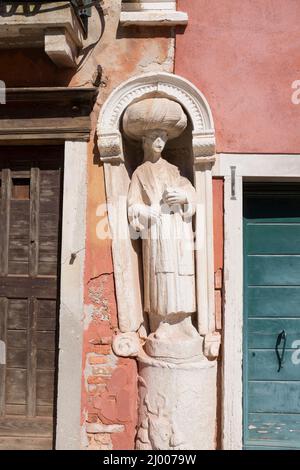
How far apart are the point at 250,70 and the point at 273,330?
1843 mm

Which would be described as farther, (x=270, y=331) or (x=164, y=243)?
(x=270, y=331)

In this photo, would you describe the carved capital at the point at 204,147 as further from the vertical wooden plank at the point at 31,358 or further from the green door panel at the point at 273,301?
the vertical wooden plank at the point at 31,358

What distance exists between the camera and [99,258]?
3.58m

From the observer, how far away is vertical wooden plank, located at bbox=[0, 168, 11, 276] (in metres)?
3.74

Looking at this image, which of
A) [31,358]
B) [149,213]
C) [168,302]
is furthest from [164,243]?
[31,358]

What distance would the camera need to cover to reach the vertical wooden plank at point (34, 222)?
3719 millimetres

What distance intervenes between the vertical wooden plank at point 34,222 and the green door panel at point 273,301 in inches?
61.1

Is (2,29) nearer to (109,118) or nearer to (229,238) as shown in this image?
(109,118)

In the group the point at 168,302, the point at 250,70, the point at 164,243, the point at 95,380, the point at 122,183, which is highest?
the point at 250,70

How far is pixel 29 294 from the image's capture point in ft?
12.2

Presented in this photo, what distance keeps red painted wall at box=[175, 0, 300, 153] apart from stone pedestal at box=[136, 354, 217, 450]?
153cm

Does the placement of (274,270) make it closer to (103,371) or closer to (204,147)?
(204,147)

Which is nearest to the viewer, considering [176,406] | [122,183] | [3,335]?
[176,406]

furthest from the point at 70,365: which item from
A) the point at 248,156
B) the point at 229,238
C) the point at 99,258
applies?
the point at 248,156
